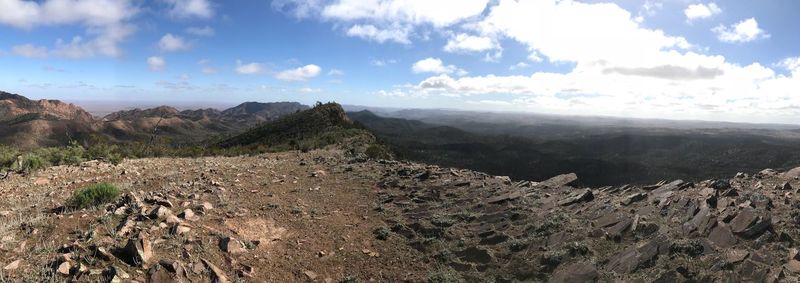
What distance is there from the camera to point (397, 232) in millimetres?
11938

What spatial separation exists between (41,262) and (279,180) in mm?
10488

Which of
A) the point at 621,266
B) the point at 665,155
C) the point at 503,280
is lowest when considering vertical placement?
the point at 665,155

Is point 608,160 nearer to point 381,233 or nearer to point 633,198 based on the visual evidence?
point 633,198

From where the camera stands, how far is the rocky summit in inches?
289

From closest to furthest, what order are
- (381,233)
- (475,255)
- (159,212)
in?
(159,212), (475,255), (381,233)

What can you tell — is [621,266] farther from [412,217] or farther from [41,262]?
[41,262]

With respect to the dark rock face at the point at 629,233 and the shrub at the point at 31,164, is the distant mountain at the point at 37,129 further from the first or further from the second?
the dark rock face at the point at 629,233

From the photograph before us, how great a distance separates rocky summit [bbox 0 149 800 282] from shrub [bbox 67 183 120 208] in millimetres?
236

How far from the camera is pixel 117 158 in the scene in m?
18.4

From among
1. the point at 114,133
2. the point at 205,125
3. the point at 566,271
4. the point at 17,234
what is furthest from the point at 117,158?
the point at 205,125

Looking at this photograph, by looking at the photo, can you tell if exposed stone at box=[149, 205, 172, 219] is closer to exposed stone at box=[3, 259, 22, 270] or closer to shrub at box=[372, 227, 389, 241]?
exposed stone at box=[3, 259, 22, 270]

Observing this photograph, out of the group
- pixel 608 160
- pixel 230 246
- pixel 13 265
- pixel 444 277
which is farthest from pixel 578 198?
pixel 608 160

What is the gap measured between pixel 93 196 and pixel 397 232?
7.17m

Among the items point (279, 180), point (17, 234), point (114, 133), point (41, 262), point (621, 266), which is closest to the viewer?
point (41, 262)
